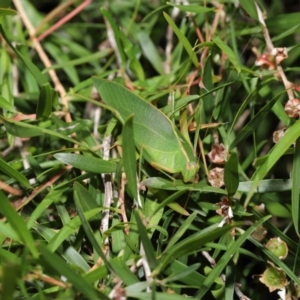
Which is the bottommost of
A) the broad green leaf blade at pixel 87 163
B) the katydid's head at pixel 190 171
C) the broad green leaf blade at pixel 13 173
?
the katydid's head at pixel 190 171

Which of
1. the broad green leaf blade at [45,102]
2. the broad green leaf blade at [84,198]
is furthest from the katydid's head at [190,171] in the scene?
the broad green leaf blade at [45,102]

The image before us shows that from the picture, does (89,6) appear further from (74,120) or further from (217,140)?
(217,140)

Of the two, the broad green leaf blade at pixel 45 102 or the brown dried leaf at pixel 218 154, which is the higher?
the broad green leaf blade at pixel 45 102

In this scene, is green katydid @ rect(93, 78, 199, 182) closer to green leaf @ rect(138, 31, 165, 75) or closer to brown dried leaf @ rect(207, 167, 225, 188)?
brown dried leaf @ rect(207, 167, 225, 188)

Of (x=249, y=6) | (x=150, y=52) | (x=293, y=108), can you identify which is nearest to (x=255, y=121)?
(x=293, y=108)

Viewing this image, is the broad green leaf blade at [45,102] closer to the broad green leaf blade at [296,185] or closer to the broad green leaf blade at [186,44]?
the broad green leaf blade at [186,44]

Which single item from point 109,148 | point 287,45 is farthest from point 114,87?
point 287,45

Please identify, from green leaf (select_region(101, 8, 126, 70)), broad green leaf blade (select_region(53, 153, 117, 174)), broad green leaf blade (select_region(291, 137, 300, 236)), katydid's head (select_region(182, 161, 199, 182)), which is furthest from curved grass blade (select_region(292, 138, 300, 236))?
green leaf (select_region(101, 8, 126, 70))
